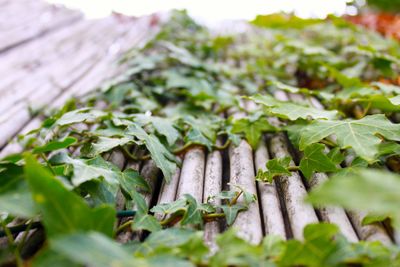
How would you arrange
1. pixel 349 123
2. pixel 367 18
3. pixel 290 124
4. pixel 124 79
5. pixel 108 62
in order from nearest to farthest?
1. pixel 349 123
2. pixel 290 124
3. pixel 124 79
4. pixel 108 62
5. pixel 367 18

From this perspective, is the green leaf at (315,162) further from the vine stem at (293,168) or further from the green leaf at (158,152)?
the green leaf at (158,152)

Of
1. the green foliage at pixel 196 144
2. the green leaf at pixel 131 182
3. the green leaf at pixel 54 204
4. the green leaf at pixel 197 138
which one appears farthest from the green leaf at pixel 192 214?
the green leaf at pixel 197 138

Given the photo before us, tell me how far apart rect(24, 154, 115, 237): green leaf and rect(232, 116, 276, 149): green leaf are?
743 mm

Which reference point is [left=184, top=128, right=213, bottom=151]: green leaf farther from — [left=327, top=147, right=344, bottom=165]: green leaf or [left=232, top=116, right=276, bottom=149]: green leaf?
[left=327, top=147, right=344, bottom=165]: green leaf

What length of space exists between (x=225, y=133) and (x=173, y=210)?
584mm

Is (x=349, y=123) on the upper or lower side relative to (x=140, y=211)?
upper

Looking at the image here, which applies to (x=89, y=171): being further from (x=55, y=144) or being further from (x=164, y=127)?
(x=164, y=127)

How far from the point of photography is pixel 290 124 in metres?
1.33

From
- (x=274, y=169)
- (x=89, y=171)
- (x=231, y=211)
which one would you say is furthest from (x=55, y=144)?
(x=274, y=169)

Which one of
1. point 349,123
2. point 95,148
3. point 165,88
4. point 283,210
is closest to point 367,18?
point 165,88

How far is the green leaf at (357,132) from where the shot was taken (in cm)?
90

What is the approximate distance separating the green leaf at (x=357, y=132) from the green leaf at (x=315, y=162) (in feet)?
0.08

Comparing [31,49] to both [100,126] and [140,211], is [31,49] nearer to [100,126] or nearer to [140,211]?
[100,126]

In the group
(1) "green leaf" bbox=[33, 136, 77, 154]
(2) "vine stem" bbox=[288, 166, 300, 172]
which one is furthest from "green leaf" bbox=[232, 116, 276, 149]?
(1) "green leaf" bbox=[33, 136, 77, 154]
